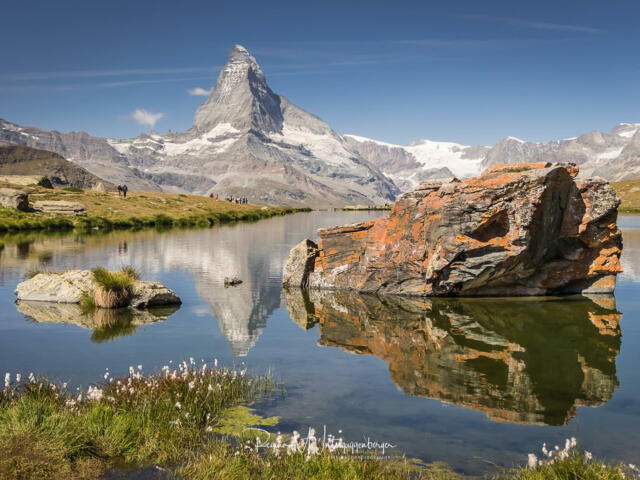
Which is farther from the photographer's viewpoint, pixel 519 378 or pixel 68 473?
pixel 519 378

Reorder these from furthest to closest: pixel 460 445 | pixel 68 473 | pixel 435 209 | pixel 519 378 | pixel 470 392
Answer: pixel 435 209 → pixel 519 378 → pixel 470 392 → pixel 460 445 → pixel 68 473

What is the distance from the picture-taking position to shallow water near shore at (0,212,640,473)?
365 inches

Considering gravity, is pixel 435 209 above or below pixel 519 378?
above

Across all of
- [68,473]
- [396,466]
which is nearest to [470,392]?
[396,466]

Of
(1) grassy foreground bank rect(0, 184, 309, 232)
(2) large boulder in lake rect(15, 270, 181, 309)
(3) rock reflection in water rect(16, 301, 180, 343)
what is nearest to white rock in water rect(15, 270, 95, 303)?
(2) large boulder in lake rect(15, 270, 181, 309)

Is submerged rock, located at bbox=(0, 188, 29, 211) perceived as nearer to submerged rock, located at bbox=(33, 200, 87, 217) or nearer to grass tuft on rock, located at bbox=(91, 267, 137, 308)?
submerged rock, located at bbox=(33, 200, 87, 217)

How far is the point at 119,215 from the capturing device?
80875mm

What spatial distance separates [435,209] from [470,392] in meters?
12.2

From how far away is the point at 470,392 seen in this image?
11.0m

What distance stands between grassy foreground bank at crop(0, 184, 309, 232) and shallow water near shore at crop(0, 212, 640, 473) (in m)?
46.1

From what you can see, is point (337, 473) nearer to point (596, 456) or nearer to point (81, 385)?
point (596, 456)

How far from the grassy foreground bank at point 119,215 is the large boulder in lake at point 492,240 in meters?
52.1

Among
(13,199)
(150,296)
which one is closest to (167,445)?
(150,296)

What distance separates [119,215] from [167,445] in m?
78.4
